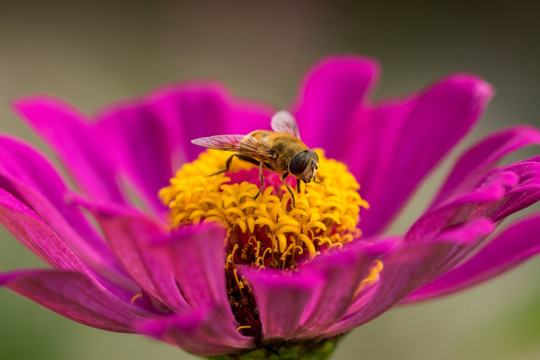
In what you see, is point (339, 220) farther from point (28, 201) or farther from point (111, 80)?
point (111, 80)

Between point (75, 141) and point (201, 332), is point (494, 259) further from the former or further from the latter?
point (75, 141)

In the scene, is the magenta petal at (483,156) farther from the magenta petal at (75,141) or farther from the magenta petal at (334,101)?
the magenta petal at (75,141)

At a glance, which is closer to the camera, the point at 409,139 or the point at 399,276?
A: the point at 399,276

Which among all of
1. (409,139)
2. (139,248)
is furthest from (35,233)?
(409,139)


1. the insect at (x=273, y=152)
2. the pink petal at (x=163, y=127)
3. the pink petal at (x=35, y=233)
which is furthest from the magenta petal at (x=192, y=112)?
the pink petal at (x=35, y=233)

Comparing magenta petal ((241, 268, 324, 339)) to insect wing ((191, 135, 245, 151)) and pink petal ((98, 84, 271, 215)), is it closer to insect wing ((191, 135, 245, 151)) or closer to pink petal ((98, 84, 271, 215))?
insect wing ((191, 135, 245, 151))

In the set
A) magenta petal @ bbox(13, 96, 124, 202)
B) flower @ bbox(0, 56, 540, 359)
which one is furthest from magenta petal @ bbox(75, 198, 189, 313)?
magenta petal @ bbox(13, 96, 124, 202)
